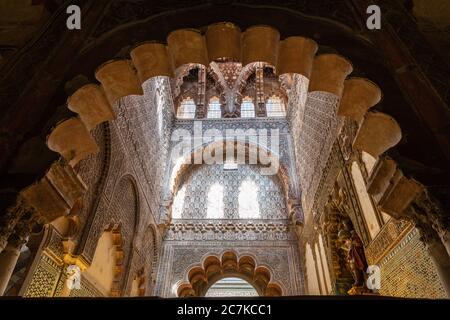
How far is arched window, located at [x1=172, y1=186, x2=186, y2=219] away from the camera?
32.9 ft

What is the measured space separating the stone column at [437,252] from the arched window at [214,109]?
374 inches

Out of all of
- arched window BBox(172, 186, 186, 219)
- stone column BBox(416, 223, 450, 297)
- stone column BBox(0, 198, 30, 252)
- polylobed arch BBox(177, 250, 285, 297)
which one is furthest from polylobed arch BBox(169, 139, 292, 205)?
stone column BBox(0, 198, 30, 252)

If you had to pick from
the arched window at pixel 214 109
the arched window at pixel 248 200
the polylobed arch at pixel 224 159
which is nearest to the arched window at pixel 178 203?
the polylobed arch at pixel 224 159

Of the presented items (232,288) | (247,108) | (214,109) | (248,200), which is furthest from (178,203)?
(247,108)

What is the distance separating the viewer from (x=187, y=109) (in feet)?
39.4

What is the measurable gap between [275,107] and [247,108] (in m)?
1.09

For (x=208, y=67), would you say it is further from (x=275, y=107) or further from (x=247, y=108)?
(x=275, y=107)

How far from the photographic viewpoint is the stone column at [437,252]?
2500 mm

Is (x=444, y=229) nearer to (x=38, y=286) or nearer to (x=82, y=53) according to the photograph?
(x=82, y=53)

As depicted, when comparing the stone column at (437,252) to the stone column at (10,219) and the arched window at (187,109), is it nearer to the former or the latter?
the stone column at (10,219)

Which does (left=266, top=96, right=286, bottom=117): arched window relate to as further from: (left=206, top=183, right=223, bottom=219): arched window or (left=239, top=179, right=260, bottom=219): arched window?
(left=206, top=183, right=223, bottom=219): arched window

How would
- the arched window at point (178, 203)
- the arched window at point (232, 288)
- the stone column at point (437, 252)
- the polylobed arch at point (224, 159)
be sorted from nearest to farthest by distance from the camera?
the stone column at point (437, 252), the polylobed arch at point (224, 159), the arched window at point (178, 203), the arched window at point (232, 288)

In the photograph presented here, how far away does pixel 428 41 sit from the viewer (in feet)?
11.5

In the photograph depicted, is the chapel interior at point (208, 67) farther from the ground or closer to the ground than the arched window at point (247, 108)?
closer to the ground
